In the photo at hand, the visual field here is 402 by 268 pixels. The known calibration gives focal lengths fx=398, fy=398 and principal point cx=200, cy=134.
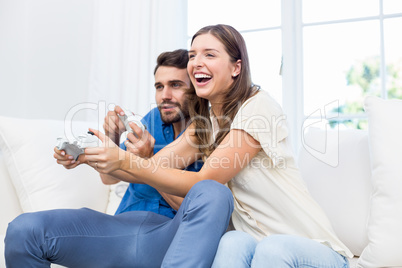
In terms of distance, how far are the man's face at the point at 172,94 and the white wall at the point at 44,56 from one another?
1.18 m

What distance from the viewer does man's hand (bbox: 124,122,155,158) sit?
4.07ft

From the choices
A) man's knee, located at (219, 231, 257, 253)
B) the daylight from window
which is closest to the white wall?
the daylight from window

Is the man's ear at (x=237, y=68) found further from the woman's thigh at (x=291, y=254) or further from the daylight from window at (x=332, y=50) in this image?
the daylight from window at (x=332, y=50)

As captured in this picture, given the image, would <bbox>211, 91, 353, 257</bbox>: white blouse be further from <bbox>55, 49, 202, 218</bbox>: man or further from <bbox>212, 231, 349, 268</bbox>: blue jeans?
<bbox>55, 49, 202, 218</bbox>: man

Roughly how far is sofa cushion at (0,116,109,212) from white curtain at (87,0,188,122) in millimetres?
905

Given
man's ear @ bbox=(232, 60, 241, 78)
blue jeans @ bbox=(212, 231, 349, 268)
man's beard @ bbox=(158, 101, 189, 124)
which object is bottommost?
blue jeans @ bbox=(212, 231, 349, 268)

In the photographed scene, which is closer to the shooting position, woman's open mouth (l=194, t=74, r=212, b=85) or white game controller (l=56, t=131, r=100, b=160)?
Answer: white game controller (l=56, t=131, r=100, b=160)

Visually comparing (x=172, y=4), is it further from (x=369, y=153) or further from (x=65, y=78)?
(x=369, y=153)

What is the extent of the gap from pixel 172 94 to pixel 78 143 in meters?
0.53

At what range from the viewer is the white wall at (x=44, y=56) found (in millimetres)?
2359

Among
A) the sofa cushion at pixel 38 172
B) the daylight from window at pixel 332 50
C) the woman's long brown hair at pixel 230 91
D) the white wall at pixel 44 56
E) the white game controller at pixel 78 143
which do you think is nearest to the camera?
the white game controller at pixel 78 143

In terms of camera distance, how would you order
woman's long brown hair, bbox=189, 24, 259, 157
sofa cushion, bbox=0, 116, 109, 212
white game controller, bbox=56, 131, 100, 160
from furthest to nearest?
sofa cushion, bbox=0, 116, 109, 212 → woman's long brown hair, bbox=189, 24, 259, 157 → white game controller, bbox=56, 131, 100, 160

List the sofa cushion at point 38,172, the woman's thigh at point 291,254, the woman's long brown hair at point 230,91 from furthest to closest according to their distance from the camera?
the sofa cushion at point 38,172, the woman's long brown hair at point 230,91, the woman's thigh at point 291,254

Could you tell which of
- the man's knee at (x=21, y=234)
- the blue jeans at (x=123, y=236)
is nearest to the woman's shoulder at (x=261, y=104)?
the blue jeans at (x=123, y=236)
